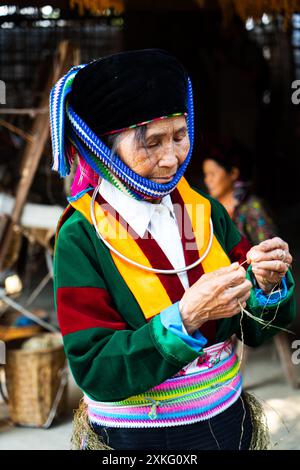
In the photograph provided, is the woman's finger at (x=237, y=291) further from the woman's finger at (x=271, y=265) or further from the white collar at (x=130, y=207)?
the white collar at (x=130, y=207)

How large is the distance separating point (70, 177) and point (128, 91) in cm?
226

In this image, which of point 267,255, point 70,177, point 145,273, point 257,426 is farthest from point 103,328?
point 70,177

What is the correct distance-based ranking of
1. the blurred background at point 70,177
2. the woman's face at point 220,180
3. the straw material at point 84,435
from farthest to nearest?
1. the woman's face at point 220,180
2. the blurred background at point 70,177
3. the straw material at point 84,435

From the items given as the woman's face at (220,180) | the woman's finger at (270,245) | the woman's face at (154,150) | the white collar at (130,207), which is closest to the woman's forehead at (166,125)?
the woman's face at (154,150)

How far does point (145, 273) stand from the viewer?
1.48 m

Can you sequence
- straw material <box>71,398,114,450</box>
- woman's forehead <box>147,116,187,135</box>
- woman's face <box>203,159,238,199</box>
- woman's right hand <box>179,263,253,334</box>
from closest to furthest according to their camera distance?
woman's right hand <box>179,263,253,334</box> → woman's forehead <box>147,116,187,135</box> → straw material <box>71,398,114,450</box> → woman's face <box>203,159,238,199</box>

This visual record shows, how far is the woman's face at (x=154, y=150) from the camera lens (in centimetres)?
A: 142

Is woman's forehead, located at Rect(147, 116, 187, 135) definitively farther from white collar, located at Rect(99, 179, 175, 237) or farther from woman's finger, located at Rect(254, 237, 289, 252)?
woman's finger, located at Rect(254, 237, 289, 252)

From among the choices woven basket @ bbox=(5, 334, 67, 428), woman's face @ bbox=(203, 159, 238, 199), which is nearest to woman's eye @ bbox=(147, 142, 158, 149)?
woven basket @ bbox=(5, 334, 67, 428)

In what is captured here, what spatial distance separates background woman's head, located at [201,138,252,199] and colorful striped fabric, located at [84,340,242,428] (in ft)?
8.98

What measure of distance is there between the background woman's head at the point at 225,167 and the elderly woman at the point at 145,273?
105 inches

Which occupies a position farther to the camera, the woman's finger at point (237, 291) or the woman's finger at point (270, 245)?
the woman's finger at point (270, 245)

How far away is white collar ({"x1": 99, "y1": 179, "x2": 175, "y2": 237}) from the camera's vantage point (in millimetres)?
1499

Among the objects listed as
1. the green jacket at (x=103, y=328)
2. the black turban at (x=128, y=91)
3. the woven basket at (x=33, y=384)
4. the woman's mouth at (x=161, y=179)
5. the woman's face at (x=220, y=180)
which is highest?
the black turban at (x=128, y=91)
